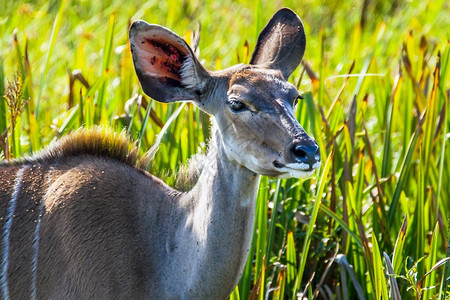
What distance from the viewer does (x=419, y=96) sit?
4586 millimetres

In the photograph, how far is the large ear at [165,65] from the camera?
304 cm

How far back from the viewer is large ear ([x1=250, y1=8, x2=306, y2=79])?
3.32 meters

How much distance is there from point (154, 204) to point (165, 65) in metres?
0.54

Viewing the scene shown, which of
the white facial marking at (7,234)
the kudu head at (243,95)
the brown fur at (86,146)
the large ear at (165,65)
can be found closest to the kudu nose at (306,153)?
the kudu head at (243,95)

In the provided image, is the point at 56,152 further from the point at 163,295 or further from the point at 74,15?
the point at 74,15

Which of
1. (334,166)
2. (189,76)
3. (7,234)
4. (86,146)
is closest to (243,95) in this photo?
(189,76)

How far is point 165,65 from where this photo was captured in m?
3.14

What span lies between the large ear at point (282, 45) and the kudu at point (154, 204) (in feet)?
0.47

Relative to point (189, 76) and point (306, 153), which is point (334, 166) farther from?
point (306, 153)

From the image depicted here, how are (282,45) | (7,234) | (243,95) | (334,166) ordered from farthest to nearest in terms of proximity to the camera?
1. (334,166)
2. (282,45)
3. (7,234)
4. (243,95)

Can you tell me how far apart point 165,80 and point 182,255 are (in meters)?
0.68

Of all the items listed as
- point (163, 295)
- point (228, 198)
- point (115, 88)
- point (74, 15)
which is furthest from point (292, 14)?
point (74, 15)

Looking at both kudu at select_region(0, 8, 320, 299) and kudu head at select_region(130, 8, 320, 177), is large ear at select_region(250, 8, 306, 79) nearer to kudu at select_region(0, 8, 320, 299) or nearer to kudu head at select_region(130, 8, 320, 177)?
kudu head at select_region(130, 8, 320, 177)

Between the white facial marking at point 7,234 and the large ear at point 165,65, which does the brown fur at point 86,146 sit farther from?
the large ear at point 165,65
